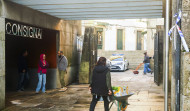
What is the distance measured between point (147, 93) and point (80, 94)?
2.88 metres

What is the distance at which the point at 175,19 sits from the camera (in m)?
5.09

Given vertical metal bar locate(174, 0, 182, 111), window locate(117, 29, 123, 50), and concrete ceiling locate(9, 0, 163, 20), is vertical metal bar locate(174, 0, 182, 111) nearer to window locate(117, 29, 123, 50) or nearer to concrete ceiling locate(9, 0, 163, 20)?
concrete ceiling locate(9, 0, 163, 20)

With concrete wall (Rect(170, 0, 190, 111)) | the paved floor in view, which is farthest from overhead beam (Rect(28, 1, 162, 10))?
concrete wall (Rect(170, 0, 190, 111))

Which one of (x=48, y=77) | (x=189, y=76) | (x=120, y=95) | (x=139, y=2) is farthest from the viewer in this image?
(x=48, y=77)

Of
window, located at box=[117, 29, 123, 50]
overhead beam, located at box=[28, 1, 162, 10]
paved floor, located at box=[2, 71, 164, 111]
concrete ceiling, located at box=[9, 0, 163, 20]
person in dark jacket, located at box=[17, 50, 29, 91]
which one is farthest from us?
window, located at box=[117, 29, 123, 50]

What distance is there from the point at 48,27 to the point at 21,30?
222 cm

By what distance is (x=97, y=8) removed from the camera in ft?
35.8

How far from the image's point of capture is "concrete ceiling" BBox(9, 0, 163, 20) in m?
9.77

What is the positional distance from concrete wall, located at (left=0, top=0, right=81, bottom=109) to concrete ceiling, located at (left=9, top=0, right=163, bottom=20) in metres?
0.29

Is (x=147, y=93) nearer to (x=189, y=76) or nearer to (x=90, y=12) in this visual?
(x=90, y=12)

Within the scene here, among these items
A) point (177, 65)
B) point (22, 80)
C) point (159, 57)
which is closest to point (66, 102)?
point (22, 80)

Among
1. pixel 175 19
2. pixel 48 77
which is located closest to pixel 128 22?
pixel 48 77

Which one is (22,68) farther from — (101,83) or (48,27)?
(101,83)

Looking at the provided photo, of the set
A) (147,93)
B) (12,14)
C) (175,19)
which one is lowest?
(147,93)
